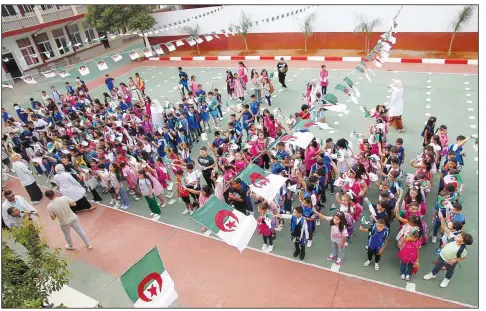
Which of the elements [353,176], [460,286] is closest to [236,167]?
[353,176]

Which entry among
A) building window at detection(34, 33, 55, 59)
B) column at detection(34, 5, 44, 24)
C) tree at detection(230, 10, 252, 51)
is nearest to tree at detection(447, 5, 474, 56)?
tree at detection(230, 10, 252, 51)

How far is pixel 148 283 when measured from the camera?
12.7 ft

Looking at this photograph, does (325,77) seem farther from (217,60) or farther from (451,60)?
(217,60)

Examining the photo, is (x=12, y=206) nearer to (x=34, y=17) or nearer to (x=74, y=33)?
(x=34, y=17)

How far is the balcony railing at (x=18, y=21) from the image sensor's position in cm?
2109

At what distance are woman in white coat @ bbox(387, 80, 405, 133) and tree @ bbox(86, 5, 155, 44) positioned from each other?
15.7m

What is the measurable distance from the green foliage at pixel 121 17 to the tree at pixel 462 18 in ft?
51.9

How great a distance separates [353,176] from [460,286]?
2.34 m

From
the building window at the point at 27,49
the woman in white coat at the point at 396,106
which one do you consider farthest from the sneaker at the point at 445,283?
the building window at the point at 27,49

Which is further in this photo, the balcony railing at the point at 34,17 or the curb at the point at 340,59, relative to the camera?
the balcony railing at the point at 34,17

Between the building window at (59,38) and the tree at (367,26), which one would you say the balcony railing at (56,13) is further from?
the tree at (367,26)

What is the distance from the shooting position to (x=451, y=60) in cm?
1389

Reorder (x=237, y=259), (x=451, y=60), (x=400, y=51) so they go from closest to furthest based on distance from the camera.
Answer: (x=237, y=259) < (x=451, y=60) < (x=400, y=51)

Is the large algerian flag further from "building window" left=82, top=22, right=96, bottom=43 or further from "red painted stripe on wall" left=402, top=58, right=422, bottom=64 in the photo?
"building window" left=82, top=22, right=96, bottom=43
